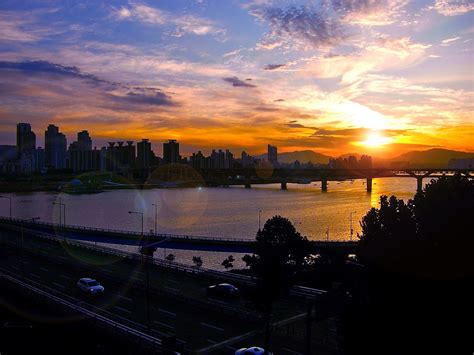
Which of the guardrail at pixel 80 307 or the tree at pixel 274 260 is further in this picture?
the guardrail at pixel 80 307

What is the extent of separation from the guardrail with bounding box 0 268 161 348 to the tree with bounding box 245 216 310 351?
196cm

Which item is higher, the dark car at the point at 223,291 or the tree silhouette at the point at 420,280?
the tree silhouette at the point at 420,280

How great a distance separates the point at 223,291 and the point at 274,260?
11.3 ft

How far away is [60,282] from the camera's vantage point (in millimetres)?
13656

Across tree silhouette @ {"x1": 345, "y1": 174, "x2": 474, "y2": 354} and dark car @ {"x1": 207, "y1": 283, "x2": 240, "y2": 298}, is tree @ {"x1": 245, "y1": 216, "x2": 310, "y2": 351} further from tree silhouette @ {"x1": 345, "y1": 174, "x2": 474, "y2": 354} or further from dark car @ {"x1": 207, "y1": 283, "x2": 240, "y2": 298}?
dark car @ {"x1": 207, "y1": 283, "x2": 240, "y2": 298}

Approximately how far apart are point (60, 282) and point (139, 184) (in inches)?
2646

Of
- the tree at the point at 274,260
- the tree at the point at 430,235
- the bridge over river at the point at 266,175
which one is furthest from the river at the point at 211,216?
the bridge over river at the point at 266,175

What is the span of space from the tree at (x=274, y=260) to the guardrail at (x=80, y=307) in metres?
1.96

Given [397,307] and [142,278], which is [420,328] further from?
[142,278]

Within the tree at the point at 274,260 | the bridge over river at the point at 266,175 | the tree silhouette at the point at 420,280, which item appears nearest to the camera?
the tree silhouette at the point at 420,280

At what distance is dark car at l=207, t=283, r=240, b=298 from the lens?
11.1m

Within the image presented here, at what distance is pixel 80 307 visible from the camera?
10.4m

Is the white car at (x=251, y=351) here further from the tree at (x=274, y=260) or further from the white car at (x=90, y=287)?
the white car at (x=90, y=287)

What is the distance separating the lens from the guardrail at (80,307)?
8399mm
